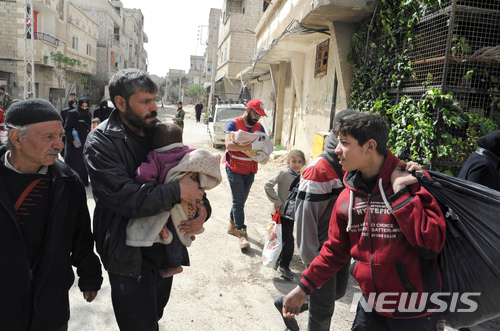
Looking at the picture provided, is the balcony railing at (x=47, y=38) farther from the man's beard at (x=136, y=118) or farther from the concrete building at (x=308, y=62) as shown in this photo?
the man's beard at (x=136, y=118)

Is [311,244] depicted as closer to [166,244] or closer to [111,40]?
[166,244]

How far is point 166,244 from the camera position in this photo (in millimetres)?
2172

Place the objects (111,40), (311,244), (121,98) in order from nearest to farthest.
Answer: (121,98)
(311,244)
(111,40)

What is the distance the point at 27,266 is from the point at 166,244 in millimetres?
718

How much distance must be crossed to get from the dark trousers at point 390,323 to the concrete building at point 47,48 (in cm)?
2437

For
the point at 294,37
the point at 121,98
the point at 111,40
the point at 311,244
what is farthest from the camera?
the point at 111,40

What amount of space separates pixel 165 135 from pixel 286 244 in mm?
2542

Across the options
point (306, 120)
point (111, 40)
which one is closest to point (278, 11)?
point (306, 120)

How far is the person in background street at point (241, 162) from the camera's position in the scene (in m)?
4.82

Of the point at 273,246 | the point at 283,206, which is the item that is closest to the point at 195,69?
the point at 283,206

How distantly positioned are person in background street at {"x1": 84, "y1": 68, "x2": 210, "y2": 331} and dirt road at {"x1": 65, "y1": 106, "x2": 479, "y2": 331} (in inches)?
50.2

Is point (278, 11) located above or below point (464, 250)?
above

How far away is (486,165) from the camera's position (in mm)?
3076

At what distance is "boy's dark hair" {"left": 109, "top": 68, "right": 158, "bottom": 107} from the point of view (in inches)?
80.5
